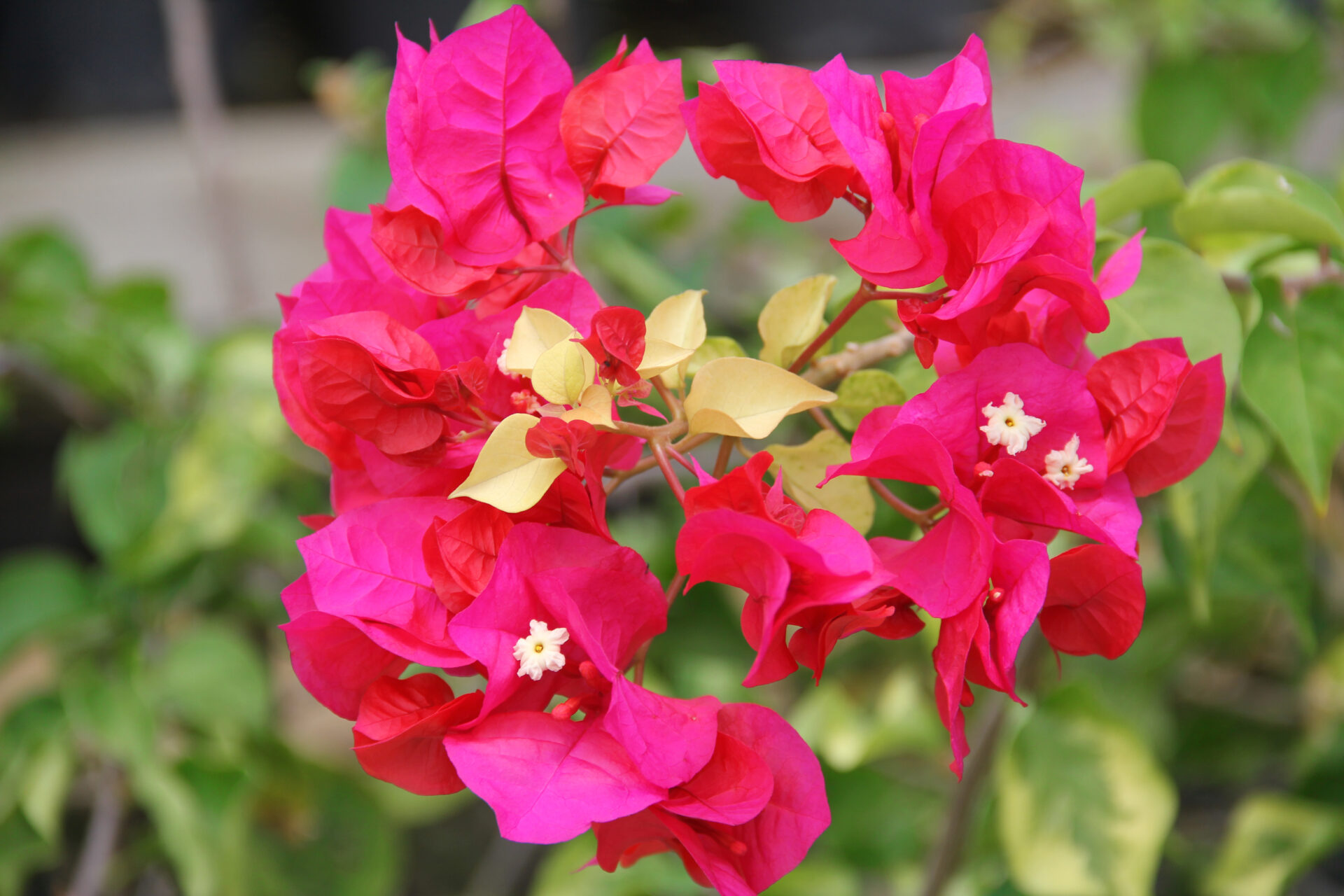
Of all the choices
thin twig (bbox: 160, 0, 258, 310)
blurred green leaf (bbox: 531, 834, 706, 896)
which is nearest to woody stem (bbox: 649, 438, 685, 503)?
blurred green leaf (bbox: 531, 834, 706, 896)

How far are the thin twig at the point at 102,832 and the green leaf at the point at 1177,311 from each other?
2.57 ft

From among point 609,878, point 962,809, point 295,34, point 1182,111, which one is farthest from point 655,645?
point 295,34

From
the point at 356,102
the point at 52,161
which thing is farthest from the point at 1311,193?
the point at 52,161

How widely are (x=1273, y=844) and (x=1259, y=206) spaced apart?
519mm

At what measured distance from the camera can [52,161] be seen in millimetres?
1546

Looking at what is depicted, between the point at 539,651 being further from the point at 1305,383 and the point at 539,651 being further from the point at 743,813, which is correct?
the point at 1305,383

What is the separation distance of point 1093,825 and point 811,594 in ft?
1.44

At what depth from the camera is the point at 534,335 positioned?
28 cm

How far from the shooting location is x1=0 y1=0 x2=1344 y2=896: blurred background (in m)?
0.61

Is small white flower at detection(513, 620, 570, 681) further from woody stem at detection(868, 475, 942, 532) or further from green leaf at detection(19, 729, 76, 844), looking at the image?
green leaf at detection(19, 729, 76, 844)

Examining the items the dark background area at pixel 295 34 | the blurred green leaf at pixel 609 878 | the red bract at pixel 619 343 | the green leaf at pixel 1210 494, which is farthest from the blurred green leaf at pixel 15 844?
the dark background area at pixel 295 34

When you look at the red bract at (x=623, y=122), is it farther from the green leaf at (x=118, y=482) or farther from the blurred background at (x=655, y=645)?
the green leaf at (x=118, y=482)

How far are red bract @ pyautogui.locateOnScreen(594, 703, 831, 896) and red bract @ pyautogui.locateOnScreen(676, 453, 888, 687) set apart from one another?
→ 20 mm

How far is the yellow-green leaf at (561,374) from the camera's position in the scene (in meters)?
0.27
